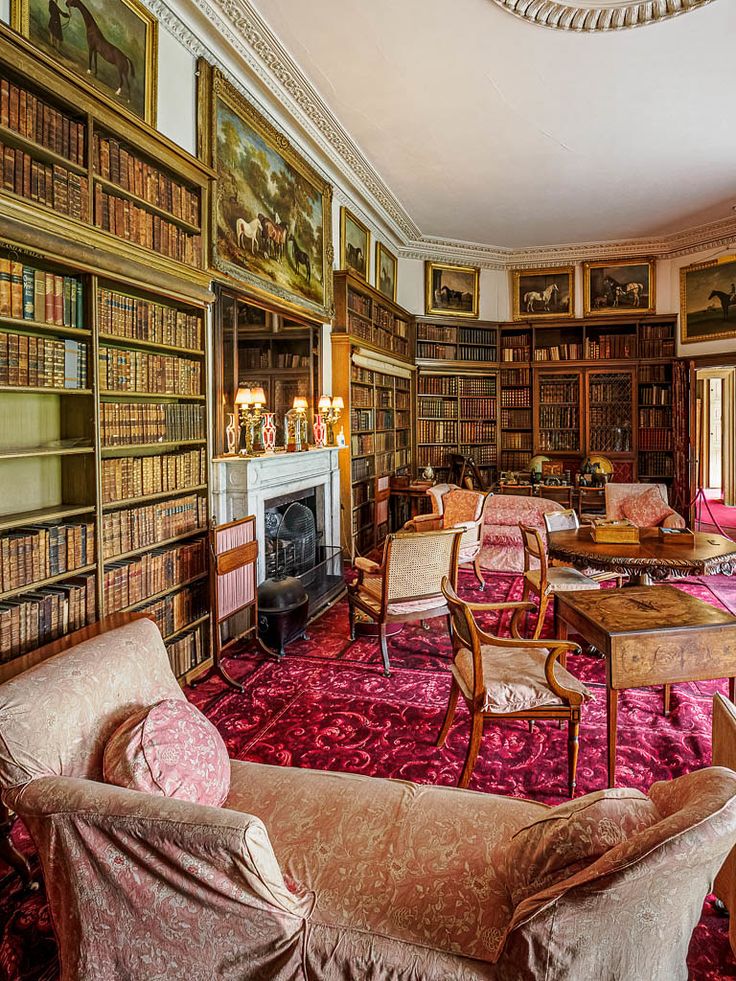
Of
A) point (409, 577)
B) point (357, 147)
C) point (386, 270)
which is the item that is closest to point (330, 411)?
point (357, 147)

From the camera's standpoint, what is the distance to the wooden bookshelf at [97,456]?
280 cm

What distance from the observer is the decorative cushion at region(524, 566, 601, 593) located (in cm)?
457

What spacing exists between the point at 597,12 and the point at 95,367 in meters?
4.15

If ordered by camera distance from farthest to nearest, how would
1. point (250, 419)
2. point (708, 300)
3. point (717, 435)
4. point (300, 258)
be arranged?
point (717, 435)
point (708, 300)
point (300, 258)
point (250, 419)

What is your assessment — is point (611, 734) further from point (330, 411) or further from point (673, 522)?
point (330, 411)

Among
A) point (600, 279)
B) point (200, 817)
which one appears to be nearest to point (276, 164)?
point (200, 817)

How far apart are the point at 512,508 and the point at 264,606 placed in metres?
3.33

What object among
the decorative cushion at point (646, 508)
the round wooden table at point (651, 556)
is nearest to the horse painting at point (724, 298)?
the decorative cushion at point (646, 508)

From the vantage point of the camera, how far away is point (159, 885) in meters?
1.46

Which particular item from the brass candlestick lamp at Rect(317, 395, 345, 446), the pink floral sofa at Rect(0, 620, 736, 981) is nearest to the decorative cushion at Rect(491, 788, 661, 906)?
the pink floral sofa at Rect(0, 620, 736, 981)

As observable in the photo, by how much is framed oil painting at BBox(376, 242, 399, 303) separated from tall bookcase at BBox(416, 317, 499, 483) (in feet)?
2.94

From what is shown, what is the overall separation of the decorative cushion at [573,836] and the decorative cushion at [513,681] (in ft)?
3.92

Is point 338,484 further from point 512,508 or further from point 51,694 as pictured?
point 51,694

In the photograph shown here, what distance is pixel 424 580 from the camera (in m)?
4.32
